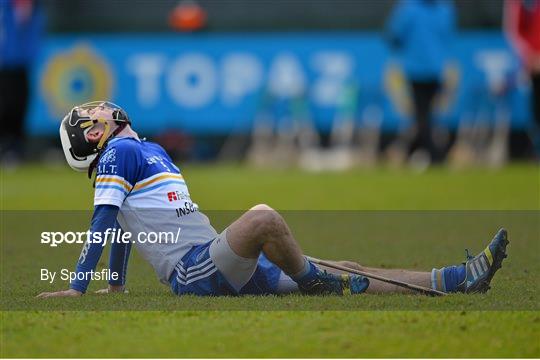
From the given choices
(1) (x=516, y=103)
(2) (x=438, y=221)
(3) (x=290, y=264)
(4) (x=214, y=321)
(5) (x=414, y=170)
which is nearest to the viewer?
(4) (x=214, y=321)

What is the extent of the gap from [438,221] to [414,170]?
345 inches

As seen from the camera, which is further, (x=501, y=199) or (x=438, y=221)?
(x=501, y=199)

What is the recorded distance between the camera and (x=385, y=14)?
27.2m

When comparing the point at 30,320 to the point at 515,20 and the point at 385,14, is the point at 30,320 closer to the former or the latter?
the point at 515,20

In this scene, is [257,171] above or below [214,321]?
below

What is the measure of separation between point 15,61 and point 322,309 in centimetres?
1946

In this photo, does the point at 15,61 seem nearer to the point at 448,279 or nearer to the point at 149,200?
the point at 149,200

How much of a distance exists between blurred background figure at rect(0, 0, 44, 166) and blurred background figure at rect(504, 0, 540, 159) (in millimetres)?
9329

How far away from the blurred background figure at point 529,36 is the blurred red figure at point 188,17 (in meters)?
6.25

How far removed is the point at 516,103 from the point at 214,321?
19391 mm

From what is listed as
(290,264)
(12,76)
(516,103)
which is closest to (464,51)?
(516,103)

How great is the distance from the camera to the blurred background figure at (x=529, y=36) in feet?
81.1

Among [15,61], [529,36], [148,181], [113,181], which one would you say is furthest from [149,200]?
Result: [15,61]

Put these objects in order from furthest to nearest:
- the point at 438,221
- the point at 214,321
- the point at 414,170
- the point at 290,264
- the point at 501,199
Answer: the point at 414,170
the point at 501,199
the point at 438,221
the point at 290,264
the point at 214,321
